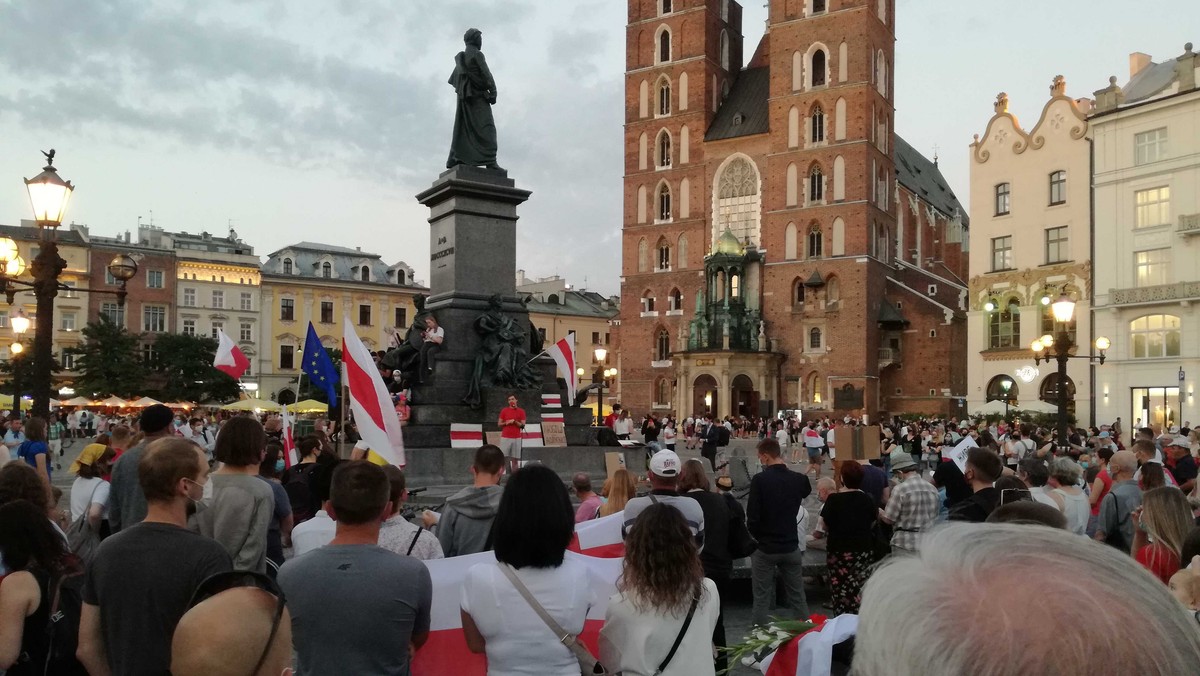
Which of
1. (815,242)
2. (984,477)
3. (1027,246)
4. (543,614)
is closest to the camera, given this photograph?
(543,614)

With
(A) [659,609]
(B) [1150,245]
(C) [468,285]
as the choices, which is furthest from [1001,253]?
(A) [659,609]

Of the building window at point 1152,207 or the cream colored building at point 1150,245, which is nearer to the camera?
the cream colored building at point 1150,245

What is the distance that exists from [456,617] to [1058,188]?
41861 mm

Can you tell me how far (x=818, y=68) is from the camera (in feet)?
186

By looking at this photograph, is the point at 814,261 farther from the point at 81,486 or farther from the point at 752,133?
the point at 81,486

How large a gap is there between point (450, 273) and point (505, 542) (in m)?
12.0

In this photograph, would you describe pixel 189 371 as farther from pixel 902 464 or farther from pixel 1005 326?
pixel 902 464

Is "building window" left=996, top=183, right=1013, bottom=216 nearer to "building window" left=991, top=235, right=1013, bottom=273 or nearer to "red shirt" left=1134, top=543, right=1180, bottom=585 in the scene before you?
"building window" left=991, top=235, right=1013, bottom=273

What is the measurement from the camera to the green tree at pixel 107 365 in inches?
2185

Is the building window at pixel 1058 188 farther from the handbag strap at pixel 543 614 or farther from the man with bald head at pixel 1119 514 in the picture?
the handbag strap at pixel 543 614

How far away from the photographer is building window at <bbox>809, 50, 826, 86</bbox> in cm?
5647

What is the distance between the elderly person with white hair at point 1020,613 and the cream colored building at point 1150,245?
38141mm

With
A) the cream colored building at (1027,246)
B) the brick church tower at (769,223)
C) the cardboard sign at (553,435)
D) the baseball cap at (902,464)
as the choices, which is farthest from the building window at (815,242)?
the baseball cap at (902,464)

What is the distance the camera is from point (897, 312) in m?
55.6
